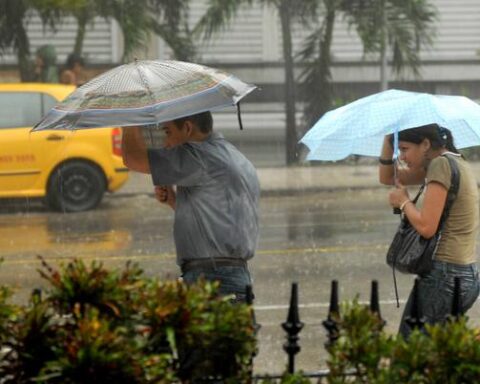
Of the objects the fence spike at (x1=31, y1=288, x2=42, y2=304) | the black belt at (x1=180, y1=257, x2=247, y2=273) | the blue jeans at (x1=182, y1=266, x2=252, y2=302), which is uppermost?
the fence spike at (x1=31, y1=288, x2=42, y2=304)

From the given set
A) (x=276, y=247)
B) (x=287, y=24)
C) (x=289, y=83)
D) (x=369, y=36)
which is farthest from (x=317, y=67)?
(x=276, y=247)

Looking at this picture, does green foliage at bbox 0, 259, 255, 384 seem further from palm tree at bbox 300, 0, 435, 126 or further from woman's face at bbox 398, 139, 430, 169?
palm tree at bbox 300, 0, 435, 126

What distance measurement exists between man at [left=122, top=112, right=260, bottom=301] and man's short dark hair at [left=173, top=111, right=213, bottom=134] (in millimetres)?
72

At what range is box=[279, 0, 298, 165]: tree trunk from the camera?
21.4m

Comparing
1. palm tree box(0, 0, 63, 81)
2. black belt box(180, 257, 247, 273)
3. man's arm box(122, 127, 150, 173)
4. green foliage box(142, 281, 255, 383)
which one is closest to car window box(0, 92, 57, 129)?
palm tree box(0, 0, 63, 81)

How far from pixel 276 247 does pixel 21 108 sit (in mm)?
4722


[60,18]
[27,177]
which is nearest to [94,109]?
[27,177]

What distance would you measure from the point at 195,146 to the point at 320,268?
21.2ft

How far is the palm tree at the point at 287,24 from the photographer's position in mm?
21359

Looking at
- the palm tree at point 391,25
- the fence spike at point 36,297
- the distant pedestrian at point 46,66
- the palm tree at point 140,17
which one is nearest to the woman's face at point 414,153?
the fence spike at point 36,297

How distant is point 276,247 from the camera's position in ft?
41.2

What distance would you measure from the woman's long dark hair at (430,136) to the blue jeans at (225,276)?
3.11 ft

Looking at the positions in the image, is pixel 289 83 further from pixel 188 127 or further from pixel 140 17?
pixel 188 127

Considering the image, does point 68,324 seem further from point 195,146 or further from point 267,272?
point 267,272
